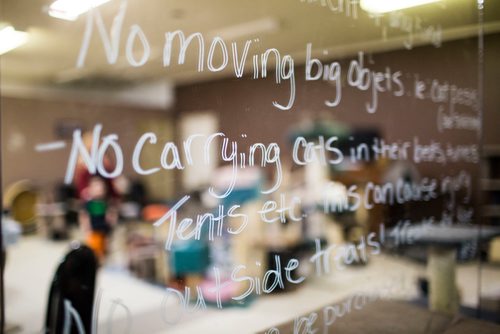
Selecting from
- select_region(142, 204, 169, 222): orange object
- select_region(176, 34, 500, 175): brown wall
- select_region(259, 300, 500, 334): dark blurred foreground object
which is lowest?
select_region(259, 300, 500, 334): dark blurred foreground object

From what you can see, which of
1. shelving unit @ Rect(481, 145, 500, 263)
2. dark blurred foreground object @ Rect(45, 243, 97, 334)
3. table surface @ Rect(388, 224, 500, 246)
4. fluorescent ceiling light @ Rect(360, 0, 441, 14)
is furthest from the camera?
shelving unit @ Rect(481, 145, 500, 263)

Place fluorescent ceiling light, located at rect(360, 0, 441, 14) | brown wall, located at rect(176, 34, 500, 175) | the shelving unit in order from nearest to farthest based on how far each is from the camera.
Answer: brown wall, located at rect(176, 34, 500, 175) < fluorescent ceiling light, located at rect(360, 0, 441, 14) < the shelving unit

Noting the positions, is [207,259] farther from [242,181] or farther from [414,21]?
[414,21]

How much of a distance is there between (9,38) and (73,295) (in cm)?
53

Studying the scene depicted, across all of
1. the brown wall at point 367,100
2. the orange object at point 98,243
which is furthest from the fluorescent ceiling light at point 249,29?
the orange object at point 98,243

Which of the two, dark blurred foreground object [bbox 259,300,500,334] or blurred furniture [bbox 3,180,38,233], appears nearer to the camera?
blurred furniture [bbox 3,180,38,233]

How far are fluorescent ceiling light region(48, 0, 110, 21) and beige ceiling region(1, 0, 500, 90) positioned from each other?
0.04ft

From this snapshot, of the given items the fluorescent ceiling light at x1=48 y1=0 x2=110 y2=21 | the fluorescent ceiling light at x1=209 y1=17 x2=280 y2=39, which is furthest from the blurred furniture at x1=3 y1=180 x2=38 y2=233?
the fluorescent ceiling light at x1=209 y1=17 x2=280 y2=39

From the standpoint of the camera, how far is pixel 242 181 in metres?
1.15

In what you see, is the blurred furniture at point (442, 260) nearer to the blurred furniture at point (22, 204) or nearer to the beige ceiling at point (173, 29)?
the beige ceiling at point (173, 29)

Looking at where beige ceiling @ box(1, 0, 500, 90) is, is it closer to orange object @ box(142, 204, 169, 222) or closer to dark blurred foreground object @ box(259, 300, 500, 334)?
orange object @ box(142, 204, 169, 222)

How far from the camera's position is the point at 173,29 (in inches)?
39.6

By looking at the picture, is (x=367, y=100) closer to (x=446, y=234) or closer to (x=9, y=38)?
Answer: (x=446, y=234)

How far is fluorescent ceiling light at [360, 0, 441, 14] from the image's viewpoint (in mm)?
1549
